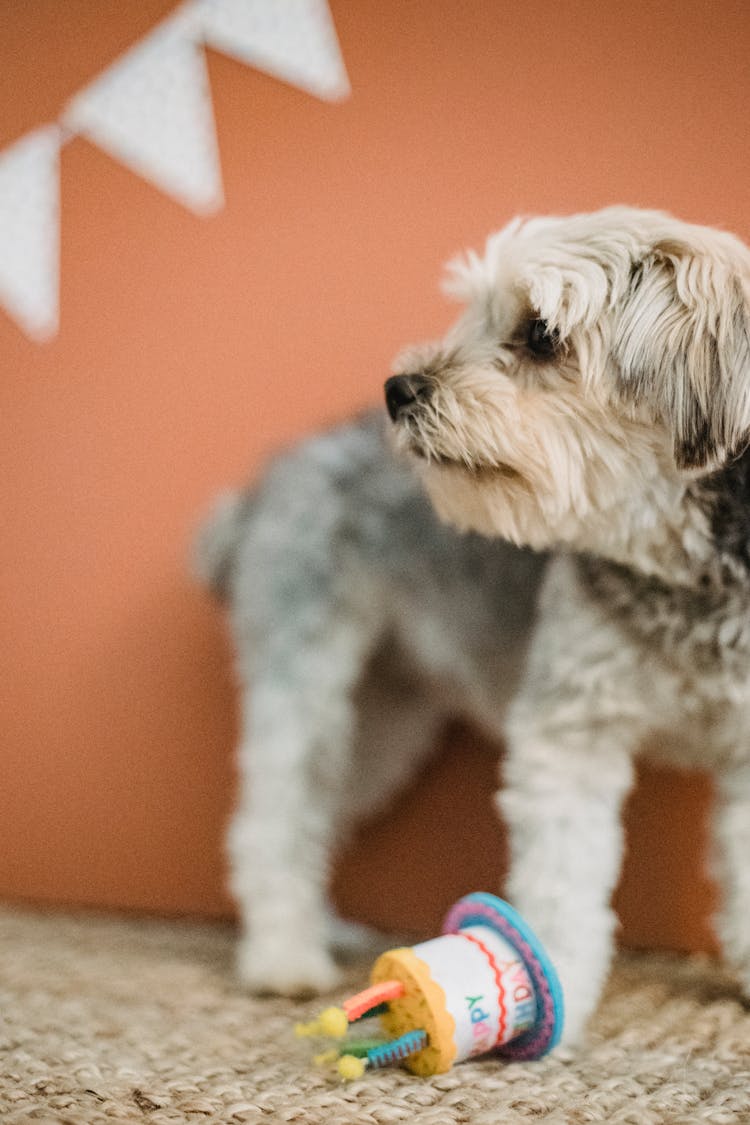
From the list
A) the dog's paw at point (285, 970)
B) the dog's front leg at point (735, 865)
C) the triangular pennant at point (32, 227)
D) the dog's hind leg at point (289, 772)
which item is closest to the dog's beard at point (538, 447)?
the dog's front leg at point (735, 865)

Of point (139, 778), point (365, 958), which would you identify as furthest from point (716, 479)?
point (139, 778)

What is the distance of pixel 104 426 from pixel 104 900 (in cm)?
108

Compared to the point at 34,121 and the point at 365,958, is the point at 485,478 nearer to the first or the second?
the point at 365,958

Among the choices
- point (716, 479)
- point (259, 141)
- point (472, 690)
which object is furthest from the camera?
point (259, 141)

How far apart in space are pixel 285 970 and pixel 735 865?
0.76 metres

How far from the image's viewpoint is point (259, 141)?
2.32 metres

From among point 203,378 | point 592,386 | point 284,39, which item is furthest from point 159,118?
point 592,386

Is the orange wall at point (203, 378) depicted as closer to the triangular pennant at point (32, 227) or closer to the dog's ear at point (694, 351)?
the triangular pennant at point (32, 227)

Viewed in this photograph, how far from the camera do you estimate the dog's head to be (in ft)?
4.44

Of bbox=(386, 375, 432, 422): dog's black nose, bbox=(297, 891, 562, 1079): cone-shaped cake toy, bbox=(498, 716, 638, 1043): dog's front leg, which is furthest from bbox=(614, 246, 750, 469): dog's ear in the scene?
bbox=(297, 891, 562, 1079): cone-shaped cake toy

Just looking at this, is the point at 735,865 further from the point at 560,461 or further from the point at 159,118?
the point at 159,118

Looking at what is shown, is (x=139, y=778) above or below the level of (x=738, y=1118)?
above

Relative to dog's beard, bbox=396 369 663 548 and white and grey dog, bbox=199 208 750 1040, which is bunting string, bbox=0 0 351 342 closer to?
white and grey dog, bbox=199 208 750 1040

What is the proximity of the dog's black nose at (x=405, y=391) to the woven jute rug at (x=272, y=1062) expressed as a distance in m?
0.87
